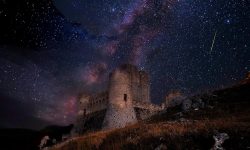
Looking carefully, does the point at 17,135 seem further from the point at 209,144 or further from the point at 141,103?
the point at 209,144

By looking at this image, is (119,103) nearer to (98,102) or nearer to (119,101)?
(119,101)

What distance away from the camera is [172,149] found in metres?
10.6

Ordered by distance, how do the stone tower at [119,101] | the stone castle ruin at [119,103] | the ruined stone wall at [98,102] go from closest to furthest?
the stone tower at [119,101], the stone castle ruin at [119,103], the ruined stone wall at [98,102]

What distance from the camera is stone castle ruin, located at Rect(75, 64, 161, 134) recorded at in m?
46.2

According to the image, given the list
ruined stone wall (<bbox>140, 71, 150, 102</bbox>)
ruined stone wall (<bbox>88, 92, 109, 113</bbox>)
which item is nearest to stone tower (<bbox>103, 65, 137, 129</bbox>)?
ruined stone wall (<bbox>140, 71, 150, 102</bbox>)

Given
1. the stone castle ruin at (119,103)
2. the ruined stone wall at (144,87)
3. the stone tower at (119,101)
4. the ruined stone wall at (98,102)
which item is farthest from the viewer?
the ruined stone wall at (98,102)

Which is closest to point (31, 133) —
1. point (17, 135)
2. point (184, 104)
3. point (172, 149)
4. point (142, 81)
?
point (17, 135)

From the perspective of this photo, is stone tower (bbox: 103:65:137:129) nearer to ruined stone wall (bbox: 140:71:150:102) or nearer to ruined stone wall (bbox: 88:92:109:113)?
ruined stone wall (bbox: 140:71:150:102)

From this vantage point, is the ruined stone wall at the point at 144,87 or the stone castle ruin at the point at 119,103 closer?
the stone castle ruin at the point at 119,103

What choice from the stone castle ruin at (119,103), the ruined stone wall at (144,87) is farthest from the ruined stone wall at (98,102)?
the ruined stone wall at (144,87)

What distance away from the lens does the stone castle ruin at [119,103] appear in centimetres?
4616

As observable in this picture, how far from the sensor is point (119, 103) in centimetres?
4641

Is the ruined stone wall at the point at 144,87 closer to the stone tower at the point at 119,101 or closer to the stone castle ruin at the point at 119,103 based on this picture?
the stone castle ruin at the point at 119,103

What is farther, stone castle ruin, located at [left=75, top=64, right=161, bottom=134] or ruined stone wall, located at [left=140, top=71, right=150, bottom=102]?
ruined stone wall, located at [left=140, top=71, right=150, bottom=102]
